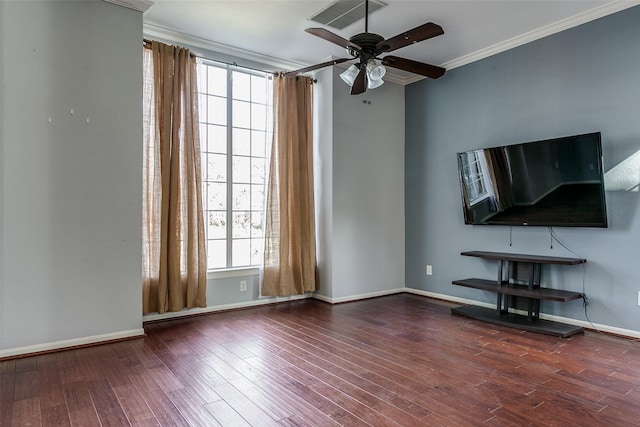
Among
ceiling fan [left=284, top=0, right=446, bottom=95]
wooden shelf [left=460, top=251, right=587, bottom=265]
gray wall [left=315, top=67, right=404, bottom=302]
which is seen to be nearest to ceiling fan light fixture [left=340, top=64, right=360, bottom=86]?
ceiling fan [left=284, top=0, right=446, bottom=95]

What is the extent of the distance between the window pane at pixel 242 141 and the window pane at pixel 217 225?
2.46ft

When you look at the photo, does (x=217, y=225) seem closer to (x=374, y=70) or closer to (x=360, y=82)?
(x=360, y=82)

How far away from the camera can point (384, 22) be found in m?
3.84

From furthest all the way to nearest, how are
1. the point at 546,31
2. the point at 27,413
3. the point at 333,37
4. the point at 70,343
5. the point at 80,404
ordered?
the point at 546,31, the point at 70,343, the point at 333,37, the point at 80,404, the point at 27,413

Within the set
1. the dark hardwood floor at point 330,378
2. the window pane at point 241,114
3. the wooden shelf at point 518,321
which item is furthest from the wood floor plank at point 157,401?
the wooden shelf at point 518,321

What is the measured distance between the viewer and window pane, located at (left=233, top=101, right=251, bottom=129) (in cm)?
456

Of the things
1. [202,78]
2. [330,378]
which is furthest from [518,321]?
[202,78]

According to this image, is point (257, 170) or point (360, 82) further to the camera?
point (257, 170)

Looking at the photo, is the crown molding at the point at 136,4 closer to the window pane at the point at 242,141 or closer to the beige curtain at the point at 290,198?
the window pane at the point at 242,141

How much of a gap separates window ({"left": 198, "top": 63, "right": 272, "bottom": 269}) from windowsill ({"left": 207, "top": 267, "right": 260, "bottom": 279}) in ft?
0.25

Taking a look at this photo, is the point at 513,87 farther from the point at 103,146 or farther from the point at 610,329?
the point at 103,146

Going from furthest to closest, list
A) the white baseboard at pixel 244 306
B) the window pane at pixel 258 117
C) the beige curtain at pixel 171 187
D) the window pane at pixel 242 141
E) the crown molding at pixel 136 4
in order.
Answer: the window pane at pixel 258 117 < the window pane at pixel 242 141 < the beige curtain at pixel 171 187 < the crown molding at pixel 136 4 < the white baseboard at pixel 244 306

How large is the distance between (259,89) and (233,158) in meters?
0.93

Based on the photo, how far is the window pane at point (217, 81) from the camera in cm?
439
